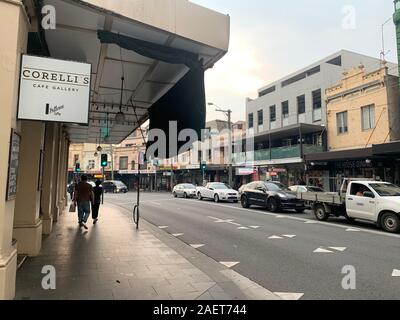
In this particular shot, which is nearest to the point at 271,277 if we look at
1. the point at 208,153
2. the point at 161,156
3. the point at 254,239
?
the point at 254,239

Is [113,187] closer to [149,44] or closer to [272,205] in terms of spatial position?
[272,205]

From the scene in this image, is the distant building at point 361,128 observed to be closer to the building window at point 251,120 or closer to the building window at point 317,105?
the building window at point 317,105

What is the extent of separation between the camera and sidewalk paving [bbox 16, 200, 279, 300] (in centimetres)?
512

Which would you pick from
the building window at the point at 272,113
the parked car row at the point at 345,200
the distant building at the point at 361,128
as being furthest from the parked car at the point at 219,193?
the building window at the point at 272,113

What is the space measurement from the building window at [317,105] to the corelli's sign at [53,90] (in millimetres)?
25720

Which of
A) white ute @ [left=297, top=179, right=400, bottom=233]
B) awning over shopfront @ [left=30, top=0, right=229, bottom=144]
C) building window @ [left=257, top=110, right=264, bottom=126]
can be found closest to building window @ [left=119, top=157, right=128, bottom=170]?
building window @ [left=257, top=110, right=264, bottom=126]

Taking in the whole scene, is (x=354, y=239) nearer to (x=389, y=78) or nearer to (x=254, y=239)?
(x=254, y=239)

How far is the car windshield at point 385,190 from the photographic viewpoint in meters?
11.8

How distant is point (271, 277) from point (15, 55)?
5.38 m

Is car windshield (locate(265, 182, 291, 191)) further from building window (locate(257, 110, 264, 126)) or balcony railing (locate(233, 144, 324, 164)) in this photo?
building window (locate(257, 110, 264, 126))

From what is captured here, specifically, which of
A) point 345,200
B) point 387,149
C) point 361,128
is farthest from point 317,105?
point 345,200

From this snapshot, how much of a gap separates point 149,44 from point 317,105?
25.1 metres

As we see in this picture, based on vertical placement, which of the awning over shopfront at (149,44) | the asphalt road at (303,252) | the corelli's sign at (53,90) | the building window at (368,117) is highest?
the building window at (368,117)

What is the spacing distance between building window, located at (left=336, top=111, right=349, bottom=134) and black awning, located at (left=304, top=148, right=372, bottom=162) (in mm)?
3270
